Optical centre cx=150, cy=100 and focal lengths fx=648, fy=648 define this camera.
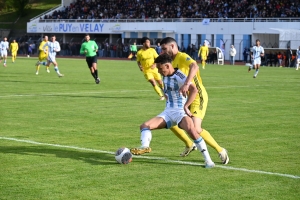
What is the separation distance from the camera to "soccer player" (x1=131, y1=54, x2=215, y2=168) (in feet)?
30.3

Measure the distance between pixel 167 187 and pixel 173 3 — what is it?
219ft

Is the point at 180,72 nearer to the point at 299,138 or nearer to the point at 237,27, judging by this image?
the point at 299,138

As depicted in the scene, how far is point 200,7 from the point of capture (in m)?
69.4

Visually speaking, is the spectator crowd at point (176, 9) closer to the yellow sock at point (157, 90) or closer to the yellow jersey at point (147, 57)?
the yellow jersey at point (147, 57)

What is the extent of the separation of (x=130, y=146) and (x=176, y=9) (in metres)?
61.7

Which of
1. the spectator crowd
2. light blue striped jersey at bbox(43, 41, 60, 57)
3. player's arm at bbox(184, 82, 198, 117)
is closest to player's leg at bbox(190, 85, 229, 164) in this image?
player's arm at bbox(184, 82, 198, 117)

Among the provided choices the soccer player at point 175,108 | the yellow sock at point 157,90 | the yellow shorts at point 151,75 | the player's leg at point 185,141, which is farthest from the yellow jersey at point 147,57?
the soccer player at point 175,108

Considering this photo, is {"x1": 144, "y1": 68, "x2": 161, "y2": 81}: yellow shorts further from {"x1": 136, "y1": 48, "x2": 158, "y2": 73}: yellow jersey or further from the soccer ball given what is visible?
the soccer ball

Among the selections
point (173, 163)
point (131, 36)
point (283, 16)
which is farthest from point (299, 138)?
point (131, 36)

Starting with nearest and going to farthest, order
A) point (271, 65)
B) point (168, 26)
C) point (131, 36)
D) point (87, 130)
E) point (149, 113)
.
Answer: point (87, 130), point (149, 113), point (271, 65), point (168, 26), point (131, 36)

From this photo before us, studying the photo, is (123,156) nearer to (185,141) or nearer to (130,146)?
(185,141)

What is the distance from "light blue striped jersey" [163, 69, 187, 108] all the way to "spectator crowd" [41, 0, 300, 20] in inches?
2027

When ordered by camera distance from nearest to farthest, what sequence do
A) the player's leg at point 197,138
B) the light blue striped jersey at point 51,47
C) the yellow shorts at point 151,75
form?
1. the player's leg at point 197,138
2. the yellow shorts at point 151,75
3. the light blue striped jersey at point 51,47

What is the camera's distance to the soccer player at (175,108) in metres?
A: 9.24
